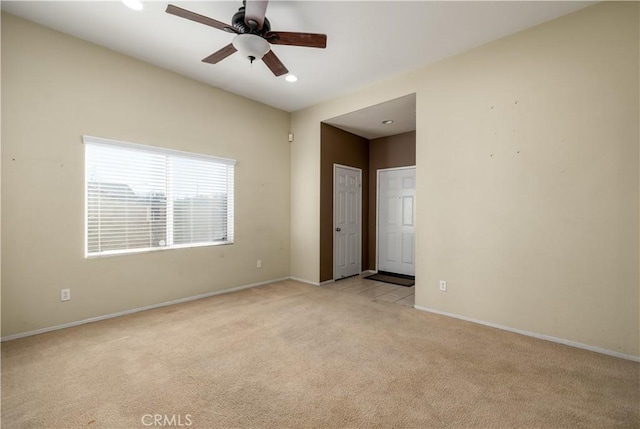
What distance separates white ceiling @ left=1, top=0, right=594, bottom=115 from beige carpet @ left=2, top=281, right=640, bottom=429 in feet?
9.97

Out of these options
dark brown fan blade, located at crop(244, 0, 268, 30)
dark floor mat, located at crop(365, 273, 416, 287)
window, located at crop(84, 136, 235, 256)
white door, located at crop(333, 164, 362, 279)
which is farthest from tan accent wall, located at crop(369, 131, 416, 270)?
Result: dark brown fan blade, located at crop(244, 0, 268, 30)

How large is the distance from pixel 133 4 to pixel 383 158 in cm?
445

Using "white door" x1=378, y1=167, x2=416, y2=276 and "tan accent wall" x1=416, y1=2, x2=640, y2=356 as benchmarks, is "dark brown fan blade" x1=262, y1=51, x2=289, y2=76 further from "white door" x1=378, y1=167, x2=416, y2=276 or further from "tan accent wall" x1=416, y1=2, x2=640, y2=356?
"white door" x1=378, y1=167, x2=416, y2=276

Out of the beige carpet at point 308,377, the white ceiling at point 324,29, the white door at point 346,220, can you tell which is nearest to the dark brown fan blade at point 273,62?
the white ceiling at point 324,29

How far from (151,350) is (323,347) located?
1.52 m

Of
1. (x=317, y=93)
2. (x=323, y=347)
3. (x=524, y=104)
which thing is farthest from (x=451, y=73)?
(x=323, y=347)

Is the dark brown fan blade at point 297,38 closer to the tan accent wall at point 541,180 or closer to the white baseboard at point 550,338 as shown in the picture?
the tan accent wall at point 541,180

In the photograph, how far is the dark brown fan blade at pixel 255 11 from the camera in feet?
6.97

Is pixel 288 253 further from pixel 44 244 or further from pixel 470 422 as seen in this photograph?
pixel 470 422

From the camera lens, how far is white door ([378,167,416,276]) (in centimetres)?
555

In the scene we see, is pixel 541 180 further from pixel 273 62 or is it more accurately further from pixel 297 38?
pixel 273 62

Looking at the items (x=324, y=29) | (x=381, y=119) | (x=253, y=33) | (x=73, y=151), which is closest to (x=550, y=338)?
(x=381, y=119)

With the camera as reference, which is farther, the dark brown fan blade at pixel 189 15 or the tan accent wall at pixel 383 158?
the tan accent wall at pixel 383 158

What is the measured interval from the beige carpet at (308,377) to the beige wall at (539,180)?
385mm
